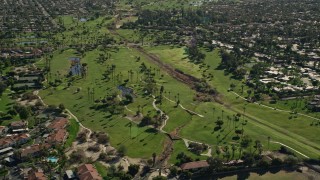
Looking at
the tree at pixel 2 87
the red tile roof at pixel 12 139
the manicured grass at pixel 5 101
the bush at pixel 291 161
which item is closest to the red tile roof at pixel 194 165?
the bush at pixel 291 161

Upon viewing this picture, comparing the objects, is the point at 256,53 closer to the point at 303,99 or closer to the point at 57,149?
the point at 303,99

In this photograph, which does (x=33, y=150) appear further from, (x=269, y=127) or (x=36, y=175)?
(x=269, y=127)

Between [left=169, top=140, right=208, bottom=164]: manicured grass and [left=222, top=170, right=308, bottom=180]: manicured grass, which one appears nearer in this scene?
[left=222, top=170, right=308, bottom=180]: manicured grass

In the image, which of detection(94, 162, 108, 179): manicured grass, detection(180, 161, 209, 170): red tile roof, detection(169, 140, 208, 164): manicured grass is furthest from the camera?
detection(169, 140, 208, 164): manicured grass

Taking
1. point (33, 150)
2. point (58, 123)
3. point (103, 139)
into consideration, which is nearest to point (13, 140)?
point (33, 150)

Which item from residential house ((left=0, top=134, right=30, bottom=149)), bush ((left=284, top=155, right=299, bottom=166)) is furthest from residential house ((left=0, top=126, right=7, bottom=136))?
bush ((left=284, top=155, right=299, bottom=166))

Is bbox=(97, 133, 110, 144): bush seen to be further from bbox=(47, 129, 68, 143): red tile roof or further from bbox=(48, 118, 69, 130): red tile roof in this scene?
bbox=(48, 118, 69, 130): red tile roof
